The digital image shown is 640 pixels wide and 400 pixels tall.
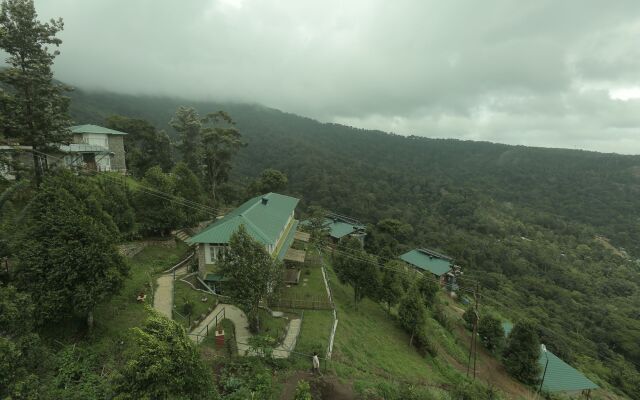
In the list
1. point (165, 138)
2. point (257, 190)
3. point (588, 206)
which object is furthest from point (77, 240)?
point (588, 206)

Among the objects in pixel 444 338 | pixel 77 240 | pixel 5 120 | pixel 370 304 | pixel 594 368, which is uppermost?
pixel 5 120

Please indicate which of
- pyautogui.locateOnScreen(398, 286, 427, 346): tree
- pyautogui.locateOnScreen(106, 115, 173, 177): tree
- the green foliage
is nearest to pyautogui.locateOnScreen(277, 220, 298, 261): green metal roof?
pyautogui.locateOnScreen(398, 286, 427, 346): tree

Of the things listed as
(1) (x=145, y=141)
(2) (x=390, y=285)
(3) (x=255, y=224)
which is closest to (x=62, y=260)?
(3) (x=255, y=224)

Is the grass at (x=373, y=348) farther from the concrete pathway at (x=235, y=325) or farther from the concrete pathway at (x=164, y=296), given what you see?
the concrete pathway at (x=164, y=296)

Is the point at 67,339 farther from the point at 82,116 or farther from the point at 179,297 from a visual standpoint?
the point at 82,116

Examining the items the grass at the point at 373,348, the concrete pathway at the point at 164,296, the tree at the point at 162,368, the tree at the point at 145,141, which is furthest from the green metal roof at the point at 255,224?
the tree at the point at 145,141

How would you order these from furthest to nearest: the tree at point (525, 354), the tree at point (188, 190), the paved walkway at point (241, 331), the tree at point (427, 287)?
the tree at point (427, 287) → the tree at point (188, 190) → the tree at point (525, 354) → the paved walkway at point (241, 331)

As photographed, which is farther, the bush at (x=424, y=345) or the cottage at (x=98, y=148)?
the cottage at (x=98, y=148)
